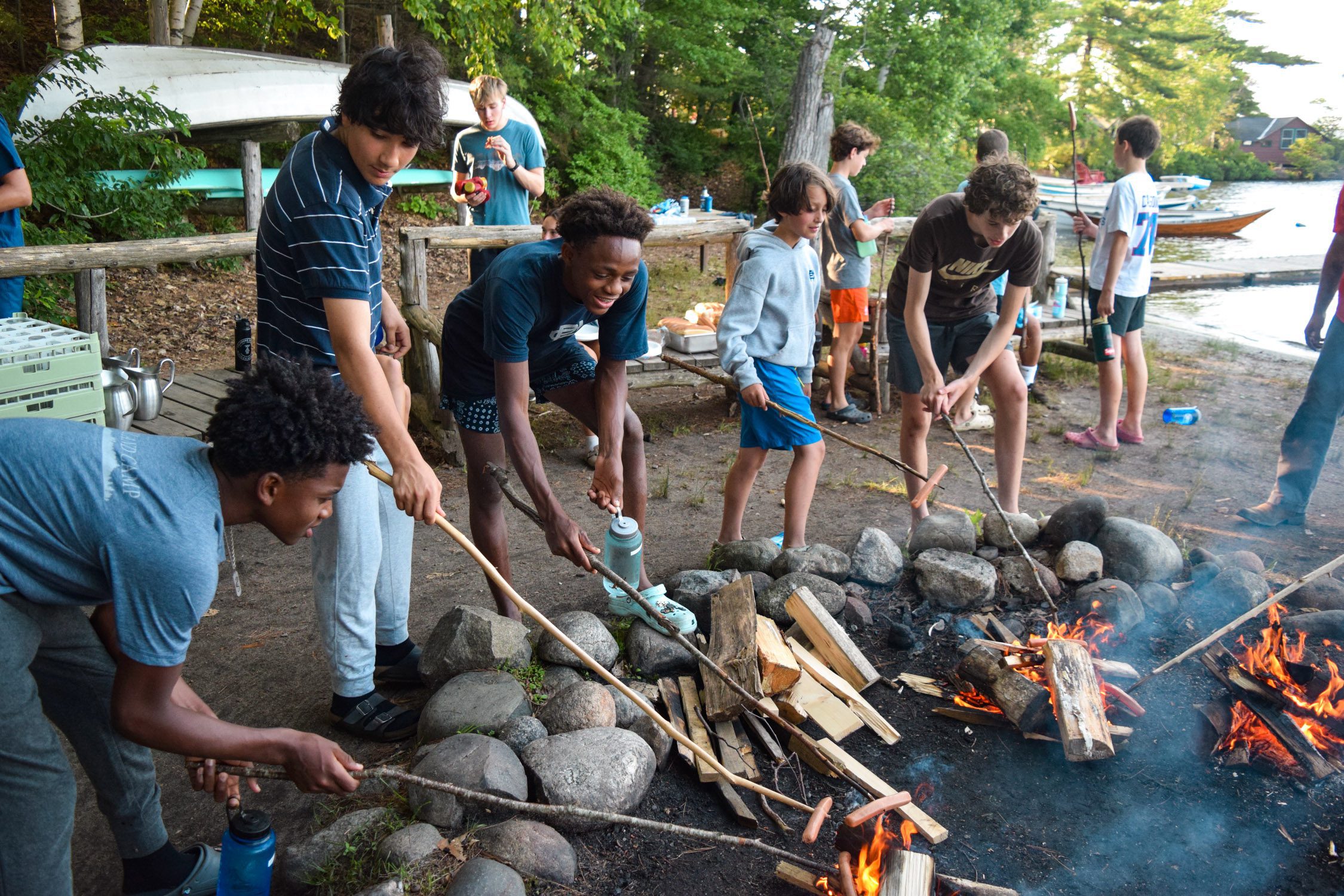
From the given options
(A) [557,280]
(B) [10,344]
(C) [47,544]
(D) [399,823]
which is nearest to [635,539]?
(A) [557,280]

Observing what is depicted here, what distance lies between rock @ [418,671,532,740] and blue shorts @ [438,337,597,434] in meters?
1.00

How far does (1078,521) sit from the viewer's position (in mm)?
4281

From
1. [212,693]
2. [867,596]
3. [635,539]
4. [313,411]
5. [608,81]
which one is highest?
[608,81]

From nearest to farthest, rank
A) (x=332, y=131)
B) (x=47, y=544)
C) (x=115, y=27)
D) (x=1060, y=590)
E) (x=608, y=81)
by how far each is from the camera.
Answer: (x=47, y=544), (x=332, y=131), (x=1060, y=590), (x=115, y=27), (x=608, y=81)

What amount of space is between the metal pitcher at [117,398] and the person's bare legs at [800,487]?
343cm

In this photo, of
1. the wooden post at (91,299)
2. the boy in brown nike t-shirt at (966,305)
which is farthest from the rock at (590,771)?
the wooden post at (91,299)

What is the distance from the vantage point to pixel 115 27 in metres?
13.6

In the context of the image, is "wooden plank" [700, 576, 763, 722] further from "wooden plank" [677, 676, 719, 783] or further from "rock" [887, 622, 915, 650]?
"rock" [887, 622, 915, 650]

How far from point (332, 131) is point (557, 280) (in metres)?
0.91

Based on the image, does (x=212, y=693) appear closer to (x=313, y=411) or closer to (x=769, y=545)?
(x=313, y=411)

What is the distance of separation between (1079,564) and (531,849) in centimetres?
282

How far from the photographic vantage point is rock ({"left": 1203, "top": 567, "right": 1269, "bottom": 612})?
3.71 meters

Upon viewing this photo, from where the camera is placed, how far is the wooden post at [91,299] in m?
5.28

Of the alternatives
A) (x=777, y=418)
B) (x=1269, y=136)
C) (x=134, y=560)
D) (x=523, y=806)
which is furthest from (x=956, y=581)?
(x=1269, y=136)
